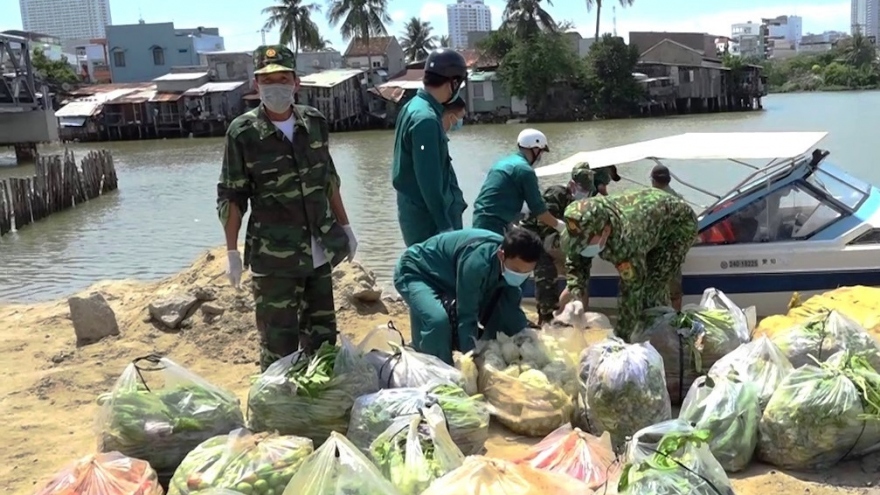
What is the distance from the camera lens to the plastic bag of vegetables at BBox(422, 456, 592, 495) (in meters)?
2.67

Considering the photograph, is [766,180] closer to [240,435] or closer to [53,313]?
[240,435]

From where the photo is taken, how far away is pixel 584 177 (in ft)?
22.3

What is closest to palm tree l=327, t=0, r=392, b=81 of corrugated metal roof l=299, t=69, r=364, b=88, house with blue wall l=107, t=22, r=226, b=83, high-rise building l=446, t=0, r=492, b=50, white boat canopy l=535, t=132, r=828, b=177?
corrugated metal roof l=299, t=69, r=364, b=88

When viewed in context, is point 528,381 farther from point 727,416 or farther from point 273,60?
point 273,60

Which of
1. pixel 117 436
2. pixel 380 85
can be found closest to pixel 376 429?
pixel 117 436

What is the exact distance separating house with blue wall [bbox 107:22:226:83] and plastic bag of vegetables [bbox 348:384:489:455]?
64833 millimetres

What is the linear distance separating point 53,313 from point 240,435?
520 cm

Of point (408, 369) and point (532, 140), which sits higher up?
point (532, 140)

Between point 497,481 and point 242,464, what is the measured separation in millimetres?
1027

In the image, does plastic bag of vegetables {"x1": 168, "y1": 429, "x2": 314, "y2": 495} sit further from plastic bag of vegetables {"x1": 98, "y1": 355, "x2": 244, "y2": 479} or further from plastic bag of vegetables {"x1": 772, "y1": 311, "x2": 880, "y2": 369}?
plastic bag of vegetables {"x1": 772, "y1": 311, "x2": 880, "y2": 369}

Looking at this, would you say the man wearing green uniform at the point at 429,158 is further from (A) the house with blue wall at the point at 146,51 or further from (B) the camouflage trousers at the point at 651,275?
(A) the house with blue wall at the point at 146,51

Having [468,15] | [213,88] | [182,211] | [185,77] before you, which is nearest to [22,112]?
[182,211]

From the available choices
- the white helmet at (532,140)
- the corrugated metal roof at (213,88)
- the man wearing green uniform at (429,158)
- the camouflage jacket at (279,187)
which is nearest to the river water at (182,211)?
the white helmet at (532,140)

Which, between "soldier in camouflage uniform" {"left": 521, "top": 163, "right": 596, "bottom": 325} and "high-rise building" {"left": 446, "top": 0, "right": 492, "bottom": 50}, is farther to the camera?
"high-rise building" {"left": 446, "top": 0, "right": 492, "bottom": 50}
